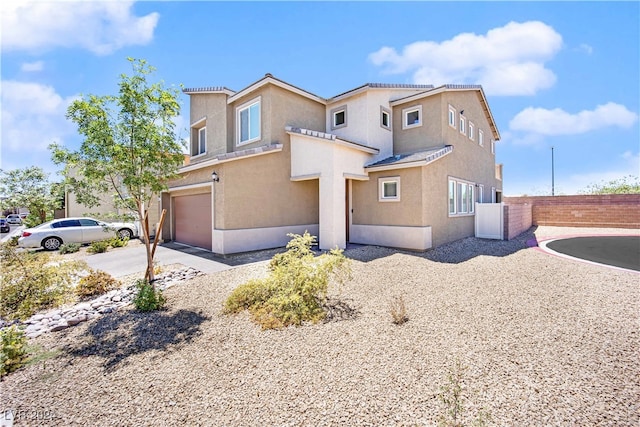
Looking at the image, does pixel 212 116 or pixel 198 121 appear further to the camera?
pixel 198 121

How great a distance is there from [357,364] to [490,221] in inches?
599

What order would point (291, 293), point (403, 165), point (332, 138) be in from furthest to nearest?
point (403, 165)
point (332, 138)
point (291, 293)

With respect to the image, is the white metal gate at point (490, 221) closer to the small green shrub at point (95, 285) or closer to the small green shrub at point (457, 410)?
the small green shrub at point (457, 410)

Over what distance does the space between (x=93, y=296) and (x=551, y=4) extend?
17.1 metres

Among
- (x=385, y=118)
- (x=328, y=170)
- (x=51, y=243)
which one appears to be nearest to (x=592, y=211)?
(x=385, y=118)

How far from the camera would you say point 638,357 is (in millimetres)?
3961

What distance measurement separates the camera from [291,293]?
19.7 ft

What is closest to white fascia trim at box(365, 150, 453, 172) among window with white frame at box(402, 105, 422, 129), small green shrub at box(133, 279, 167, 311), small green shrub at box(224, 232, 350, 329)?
window with white frame at box(402, 105, 422, 129)

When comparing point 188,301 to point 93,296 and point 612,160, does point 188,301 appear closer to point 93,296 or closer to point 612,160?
point 93,296

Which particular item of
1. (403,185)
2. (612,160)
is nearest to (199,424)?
(403,185)

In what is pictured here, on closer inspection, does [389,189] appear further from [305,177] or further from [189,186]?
[189,186]

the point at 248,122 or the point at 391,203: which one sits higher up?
the point at 248,122

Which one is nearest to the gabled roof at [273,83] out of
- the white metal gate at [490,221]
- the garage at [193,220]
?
the garage at [193,220]

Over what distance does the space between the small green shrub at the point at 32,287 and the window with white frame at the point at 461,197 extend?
15.1 meters
